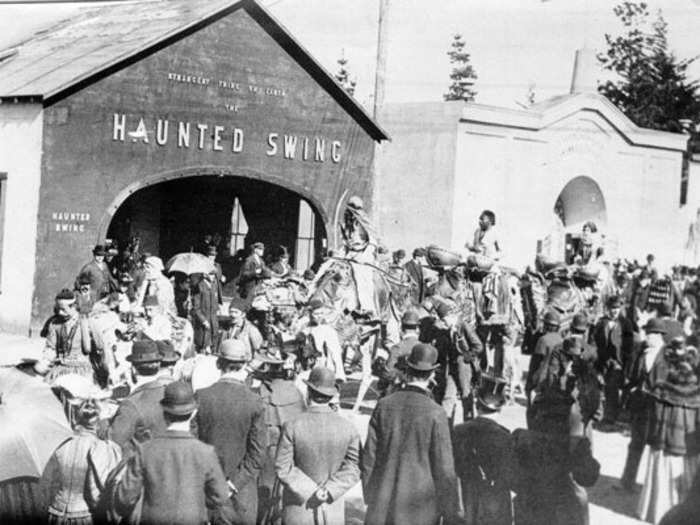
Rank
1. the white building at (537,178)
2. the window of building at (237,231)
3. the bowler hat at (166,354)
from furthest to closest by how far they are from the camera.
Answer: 1. the window of building at (237,231)
2. the white building at (537,178)
3. the bowler hat at (166,354)

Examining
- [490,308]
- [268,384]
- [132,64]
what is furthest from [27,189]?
[268,384]

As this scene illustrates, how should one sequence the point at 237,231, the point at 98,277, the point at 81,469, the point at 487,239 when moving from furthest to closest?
the point at 237,231 → the point at 98,277 → the point at 487,239 → the point at 81,469

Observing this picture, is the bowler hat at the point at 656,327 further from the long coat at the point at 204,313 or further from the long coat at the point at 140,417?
the long coat at the point at 204,313

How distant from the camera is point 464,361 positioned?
9.20 metres

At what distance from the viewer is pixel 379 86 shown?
15383 millimetres

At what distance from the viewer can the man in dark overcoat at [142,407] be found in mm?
6129

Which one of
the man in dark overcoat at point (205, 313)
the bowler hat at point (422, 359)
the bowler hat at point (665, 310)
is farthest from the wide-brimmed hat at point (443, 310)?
the man in dark overcoat at point (205, 313)

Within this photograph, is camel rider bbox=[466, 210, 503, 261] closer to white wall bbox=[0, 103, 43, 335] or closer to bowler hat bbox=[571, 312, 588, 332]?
bowler hat bbox=[571, 312, 588, 332]

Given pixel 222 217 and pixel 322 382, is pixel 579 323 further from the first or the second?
pixel 222 217

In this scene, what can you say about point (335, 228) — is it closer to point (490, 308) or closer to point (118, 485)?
point (490, 308)

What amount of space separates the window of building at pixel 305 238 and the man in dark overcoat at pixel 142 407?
Result: 44.8ft

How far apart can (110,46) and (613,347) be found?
1105 cm

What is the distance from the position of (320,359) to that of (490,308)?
2.68 metres

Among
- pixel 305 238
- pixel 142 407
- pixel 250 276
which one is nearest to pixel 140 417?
pixel 142 407
